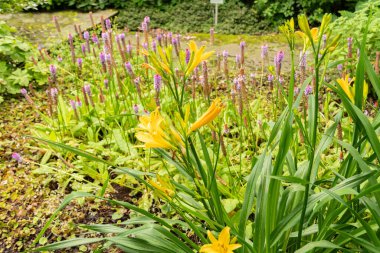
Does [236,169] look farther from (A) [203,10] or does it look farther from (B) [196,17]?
(A) [203,10]

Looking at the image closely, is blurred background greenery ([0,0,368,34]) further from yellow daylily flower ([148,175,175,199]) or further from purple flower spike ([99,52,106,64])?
yellow daylily flower ([148,175,175,199])

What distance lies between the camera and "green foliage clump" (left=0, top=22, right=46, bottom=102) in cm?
374

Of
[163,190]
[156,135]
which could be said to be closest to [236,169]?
[163,190]

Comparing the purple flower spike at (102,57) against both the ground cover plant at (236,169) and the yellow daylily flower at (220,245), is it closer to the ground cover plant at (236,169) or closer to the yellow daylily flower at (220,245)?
the ground cover plant at (236,169)

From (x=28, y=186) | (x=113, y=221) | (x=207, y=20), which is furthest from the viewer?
(x=207, y=20)

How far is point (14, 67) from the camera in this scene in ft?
13.3

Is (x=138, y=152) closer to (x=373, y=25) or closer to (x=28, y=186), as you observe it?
(x=28, y=186)

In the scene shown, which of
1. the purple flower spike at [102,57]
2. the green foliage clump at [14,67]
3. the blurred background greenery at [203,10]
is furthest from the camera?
the blurred background greenery at [203,10]

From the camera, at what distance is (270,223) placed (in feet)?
4.89

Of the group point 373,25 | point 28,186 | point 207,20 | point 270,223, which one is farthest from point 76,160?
point 207,20

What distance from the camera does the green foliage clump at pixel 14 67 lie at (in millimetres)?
3744

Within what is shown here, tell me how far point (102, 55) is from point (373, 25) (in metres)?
2.03

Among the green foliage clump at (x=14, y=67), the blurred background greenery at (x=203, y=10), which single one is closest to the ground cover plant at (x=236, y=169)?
the green foliage clump at (x=14, y=67)

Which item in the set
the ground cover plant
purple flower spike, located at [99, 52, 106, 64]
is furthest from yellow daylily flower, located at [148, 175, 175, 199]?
purple flower spike, located at [99, 52, 106, 64]
